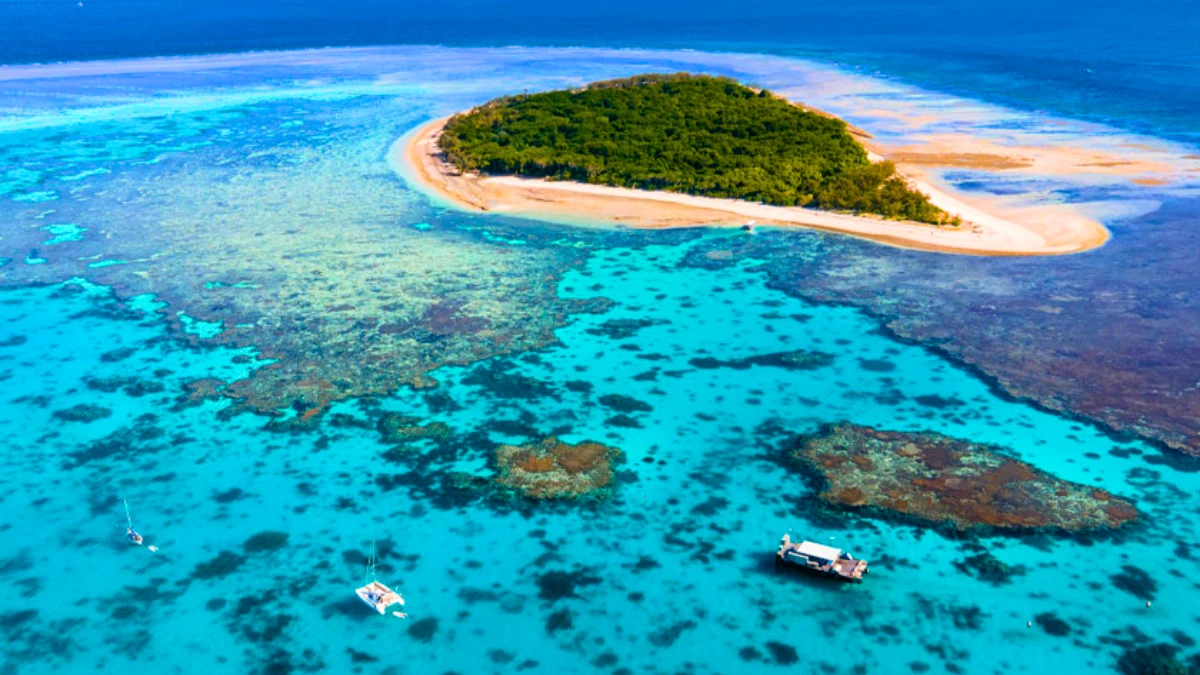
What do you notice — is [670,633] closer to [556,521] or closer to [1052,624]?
[556,521]

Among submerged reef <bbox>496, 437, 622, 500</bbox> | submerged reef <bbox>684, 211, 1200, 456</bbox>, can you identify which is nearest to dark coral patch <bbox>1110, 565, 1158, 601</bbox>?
submerged reef <bbox>684, 211, 1200, 456</bbox>

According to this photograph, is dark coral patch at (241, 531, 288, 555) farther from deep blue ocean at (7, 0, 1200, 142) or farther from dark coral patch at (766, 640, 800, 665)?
deep blue ocean at (7, 0, 1200, 142)

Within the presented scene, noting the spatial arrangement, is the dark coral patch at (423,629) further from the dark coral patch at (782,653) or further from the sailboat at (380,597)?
the dark coral patch at (782,653)

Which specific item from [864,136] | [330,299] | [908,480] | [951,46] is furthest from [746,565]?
[951,46]

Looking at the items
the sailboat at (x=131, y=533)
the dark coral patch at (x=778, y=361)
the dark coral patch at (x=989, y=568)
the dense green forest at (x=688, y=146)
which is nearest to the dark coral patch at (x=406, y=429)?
the sailboat at (x=131, y=533)

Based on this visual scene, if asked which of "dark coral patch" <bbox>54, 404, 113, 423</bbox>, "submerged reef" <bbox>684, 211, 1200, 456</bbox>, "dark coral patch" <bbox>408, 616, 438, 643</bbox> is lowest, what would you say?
"dark coral patch" <bbox>408, 616, 438, 643</bbox>

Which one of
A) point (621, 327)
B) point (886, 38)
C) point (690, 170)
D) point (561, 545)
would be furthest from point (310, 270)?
point (886, 38)

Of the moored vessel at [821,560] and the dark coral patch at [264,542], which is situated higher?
the moored vessel at [821,560]
